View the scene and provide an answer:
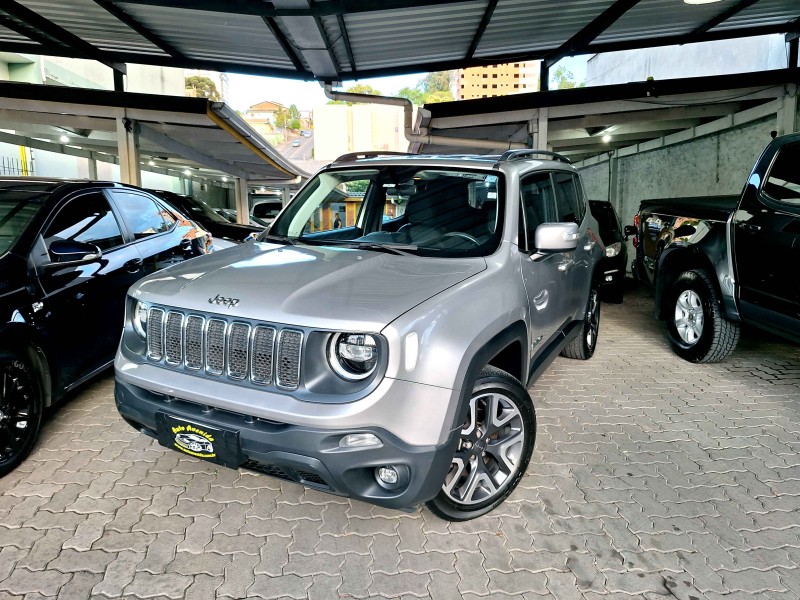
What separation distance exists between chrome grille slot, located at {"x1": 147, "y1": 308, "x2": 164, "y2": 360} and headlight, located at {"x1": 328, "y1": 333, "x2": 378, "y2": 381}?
3.14 feet

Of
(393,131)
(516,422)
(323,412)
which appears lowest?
(516,422)

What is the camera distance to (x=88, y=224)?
415 centimetres

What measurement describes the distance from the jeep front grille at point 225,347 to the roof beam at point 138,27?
21.0 ft

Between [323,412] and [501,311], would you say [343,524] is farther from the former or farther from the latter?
[501,311]

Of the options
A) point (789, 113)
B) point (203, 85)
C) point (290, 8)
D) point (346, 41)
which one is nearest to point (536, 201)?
point (290, 8)

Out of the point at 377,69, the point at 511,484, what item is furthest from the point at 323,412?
the point at 377,69

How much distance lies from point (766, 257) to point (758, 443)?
156cm

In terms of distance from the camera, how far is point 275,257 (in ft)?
10.1

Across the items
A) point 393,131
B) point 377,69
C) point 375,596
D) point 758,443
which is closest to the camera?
point 375,596

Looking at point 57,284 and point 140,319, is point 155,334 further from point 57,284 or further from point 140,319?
point 57,284

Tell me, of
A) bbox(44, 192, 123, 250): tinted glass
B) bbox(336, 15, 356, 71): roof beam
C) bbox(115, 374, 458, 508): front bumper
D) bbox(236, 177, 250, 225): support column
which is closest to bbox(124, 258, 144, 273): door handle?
bbox(44, 192, 123, 250): tinted glass

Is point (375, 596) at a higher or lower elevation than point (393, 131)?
lower

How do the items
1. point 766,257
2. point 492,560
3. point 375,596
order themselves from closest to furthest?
point 375,596 < point 492,560 < point 766,257

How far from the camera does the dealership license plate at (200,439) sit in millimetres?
2355
